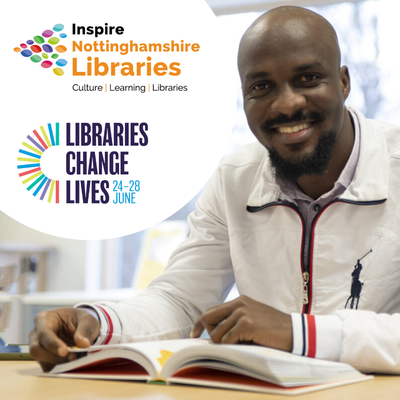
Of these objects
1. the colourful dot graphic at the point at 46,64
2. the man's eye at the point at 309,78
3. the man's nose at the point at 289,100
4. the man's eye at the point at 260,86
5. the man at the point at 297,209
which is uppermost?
the colourful dot graphic at the point at 46,64

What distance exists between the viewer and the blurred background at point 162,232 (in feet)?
9.51

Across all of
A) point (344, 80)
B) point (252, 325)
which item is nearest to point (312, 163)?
point (344, 80)

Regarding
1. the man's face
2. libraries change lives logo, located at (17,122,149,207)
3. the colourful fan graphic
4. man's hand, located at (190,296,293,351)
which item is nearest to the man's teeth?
the man's face

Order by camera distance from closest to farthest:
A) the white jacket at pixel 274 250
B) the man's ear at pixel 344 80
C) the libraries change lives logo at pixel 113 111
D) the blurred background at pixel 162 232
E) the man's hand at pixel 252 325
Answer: the man's hand at pixel 252 325 → the white jacket at pixel 274 250 → the man's ear at pixel 344 80 → the libraries change lives logo at pixel 113 111 → the blurred background at pixel 162 232

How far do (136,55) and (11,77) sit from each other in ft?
2.11

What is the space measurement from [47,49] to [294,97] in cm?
199

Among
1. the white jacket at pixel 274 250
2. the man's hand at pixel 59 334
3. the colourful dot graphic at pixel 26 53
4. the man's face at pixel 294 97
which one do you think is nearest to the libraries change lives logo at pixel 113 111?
the colourful dot graphic at pixel 26 53

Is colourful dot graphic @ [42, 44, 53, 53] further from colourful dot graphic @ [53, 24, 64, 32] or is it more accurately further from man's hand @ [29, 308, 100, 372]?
man's hand @ [29, 308, 100, 372]

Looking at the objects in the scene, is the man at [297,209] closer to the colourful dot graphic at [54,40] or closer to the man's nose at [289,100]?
the man's nose at [289,100]

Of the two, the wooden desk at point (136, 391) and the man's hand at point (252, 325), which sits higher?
the man's hand at point (252, 325)

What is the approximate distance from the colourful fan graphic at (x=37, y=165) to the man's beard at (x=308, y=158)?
5.73ft

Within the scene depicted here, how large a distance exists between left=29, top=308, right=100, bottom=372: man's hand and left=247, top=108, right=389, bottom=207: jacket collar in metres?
0.52

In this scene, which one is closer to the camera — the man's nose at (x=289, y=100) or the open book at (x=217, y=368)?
the open book at (x=217, y=368)

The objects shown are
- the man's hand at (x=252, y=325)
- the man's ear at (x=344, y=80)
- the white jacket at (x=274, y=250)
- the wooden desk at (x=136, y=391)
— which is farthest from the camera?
the man's ear at (x=344, y=80)
